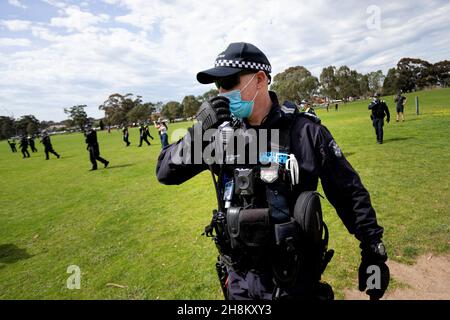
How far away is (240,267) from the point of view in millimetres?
2041

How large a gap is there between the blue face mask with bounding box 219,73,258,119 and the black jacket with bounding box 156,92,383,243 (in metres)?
0.17

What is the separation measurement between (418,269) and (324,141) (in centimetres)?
306

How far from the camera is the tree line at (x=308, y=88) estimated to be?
83.8m

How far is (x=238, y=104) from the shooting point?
221 centimetres

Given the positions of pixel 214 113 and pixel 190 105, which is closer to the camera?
pixel 214 113

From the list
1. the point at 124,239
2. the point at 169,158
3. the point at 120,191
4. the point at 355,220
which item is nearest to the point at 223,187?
the point at 169,158

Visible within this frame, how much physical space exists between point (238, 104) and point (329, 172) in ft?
2.94

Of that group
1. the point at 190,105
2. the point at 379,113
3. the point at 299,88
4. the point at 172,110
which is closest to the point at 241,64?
the point at 379,113

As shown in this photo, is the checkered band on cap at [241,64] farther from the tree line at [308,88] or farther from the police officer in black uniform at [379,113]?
the tree line at [308,88]

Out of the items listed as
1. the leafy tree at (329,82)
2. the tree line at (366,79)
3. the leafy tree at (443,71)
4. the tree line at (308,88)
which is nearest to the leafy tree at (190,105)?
the tree line at (308,88)

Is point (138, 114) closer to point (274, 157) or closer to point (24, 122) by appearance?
point (24, 122)

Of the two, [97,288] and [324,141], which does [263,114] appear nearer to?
[324,141]

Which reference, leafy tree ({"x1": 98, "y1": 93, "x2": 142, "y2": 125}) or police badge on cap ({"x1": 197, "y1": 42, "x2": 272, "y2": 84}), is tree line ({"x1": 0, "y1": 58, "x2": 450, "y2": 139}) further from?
police badge on cap ({"x1": 197, "y1": 42, "x2": 272, "y2": 84})

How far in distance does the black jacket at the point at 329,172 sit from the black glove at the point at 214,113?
11.1 inches
